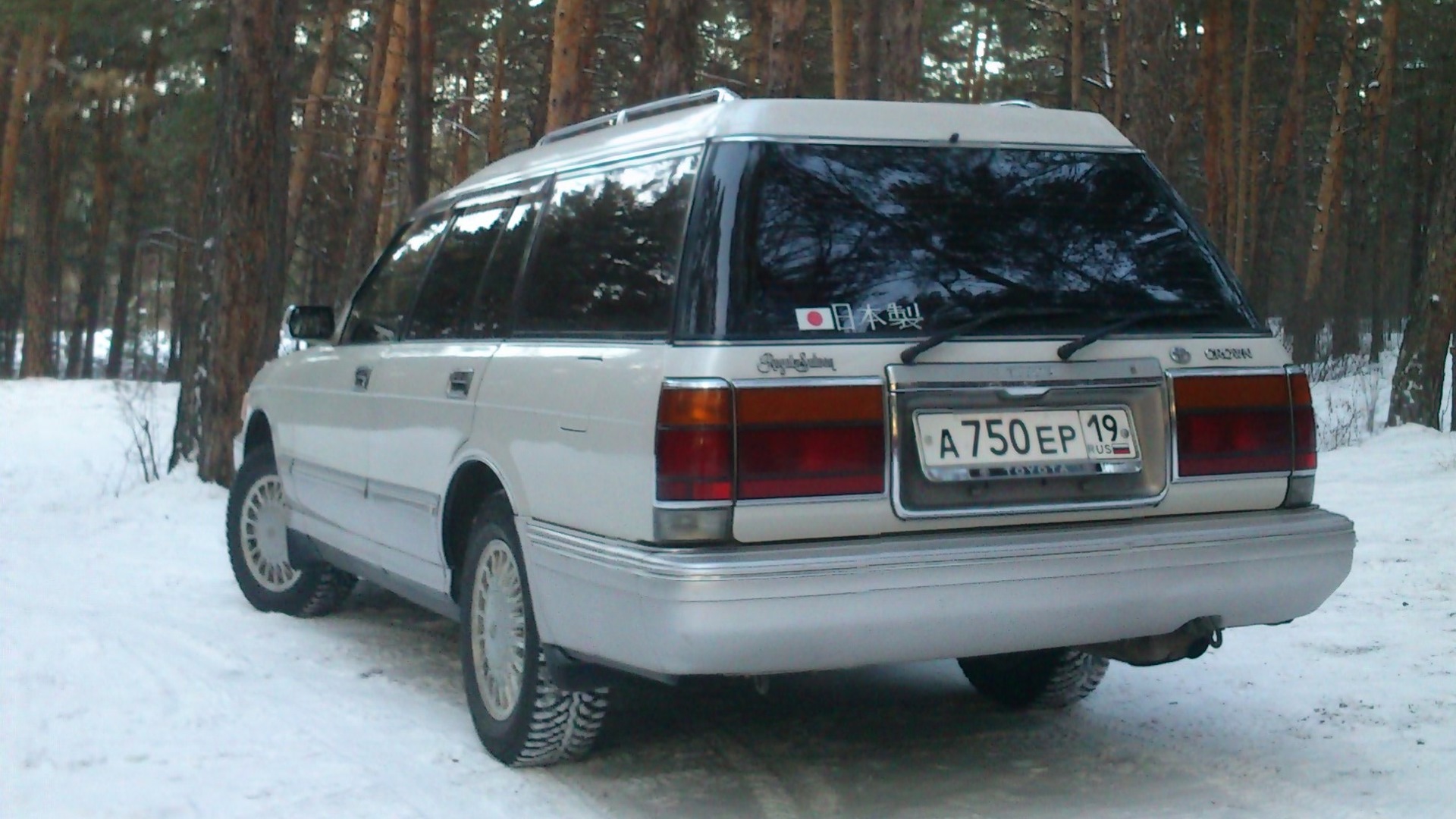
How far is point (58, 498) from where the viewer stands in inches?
484

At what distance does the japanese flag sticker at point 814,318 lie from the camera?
3.86m

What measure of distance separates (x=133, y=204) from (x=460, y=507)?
33.2m

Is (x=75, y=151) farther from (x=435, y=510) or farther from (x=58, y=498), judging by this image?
(x=435, y=510)

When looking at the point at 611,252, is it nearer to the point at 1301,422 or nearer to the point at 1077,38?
the point at 1301,422

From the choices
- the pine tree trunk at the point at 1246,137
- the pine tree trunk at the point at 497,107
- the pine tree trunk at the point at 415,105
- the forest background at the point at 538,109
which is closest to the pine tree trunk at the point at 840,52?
the forest background at the point at 538,109

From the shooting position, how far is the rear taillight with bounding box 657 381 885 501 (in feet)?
12.1

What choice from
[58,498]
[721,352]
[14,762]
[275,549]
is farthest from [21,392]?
[721,352]

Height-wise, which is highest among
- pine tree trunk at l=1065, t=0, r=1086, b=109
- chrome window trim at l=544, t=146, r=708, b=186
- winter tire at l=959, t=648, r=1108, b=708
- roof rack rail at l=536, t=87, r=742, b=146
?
pine tree trunk at l=1065, t=0, r=1086, b=109

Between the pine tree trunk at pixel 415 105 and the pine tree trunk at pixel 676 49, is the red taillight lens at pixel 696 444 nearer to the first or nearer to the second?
the pine tree trunk at pixel 676 49

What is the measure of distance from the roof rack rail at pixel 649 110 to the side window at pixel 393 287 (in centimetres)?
63

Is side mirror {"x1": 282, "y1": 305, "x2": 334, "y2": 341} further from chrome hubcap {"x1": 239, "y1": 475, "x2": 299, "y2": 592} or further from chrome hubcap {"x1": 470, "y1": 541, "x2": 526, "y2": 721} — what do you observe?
chrome hubcap {"x1": 470, "y1": 541, "x2": 526, "y2": 721}

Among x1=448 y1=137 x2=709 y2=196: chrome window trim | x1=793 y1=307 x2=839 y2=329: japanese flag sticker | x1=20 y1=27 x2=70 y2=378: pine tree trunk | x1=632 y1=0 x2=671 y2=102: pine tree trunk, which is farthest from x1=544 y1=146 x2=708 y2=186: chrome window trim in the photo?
x1=20 y1=27 x2=70 y2=378: pine tree trunk

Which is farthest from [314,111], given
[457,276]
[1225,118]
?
[457,276]

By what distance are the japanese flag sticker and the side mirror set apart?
10.6 ft
